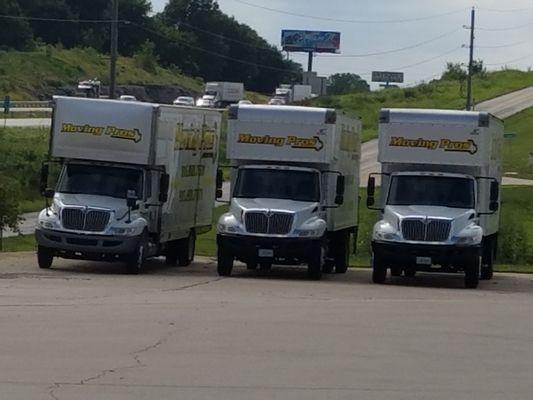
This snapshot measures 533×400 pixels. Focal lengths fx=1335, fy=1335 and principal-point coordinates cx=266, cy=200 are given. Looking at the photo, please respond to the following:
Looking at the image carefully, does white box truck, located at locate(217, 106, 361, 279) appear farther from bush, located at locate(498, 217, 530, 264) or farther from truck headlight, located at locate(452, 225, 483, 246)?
bush, located at locate(498, 217, 530, 264)

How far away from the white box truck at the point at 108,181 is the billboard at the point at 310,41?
141826mm

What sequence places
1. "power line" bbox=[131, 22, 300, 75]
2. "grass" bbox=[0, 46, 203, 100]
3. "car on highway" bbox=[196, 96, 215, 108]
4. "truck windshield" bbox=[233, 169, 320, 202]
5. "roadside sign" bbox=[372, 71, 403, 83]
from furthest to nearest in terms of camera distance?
1. "roadside sign" bbox=[372, 71, 403, 83]
2. "power line" bbox=[131, 22, 300, 75]
3. "grass" bbox=[0, 46, 203, 100]
4. "car on highway" bbox=[196, 96, 215, 108]
5. "truck windshield" bbox=[233, 169, 320, 202]

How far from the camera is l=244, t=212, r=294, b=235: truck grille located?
28.2 m

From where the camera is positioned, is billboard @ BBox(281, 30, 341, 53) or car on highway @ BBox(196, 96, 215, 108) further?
billboard @ BBox(281, 30, 341, 53)

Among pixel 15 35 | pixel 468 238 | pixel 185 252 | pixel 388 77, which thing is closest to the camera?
pixel 468 238

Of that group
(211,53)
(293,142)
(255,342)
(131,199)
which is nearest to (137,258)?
(131,199)

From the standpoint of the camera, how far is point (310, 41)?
562ft

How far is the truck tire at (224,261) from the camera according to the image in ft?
94.0

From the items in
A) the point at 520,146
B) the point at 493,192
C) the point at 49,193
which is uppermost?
the point at 520,146

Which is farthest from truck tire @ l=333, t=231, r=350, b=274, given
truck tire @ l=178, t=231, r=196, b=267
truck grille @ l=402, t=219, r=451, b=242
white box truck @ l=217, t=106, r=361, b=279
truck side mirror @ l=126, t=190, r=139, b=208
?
truck side mirror @ l=126, t=190, r=139, b=208

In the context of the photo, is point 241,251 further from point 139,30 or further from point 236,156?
point 139,30

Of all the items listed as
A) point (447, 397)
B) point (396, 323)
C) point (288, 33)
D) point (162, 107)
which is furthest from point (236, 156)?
point (288, 33)

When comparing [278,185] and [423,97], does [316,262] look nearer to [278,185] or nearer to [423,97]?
[278,185]

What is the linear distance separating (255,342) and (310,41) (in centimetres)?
15676
